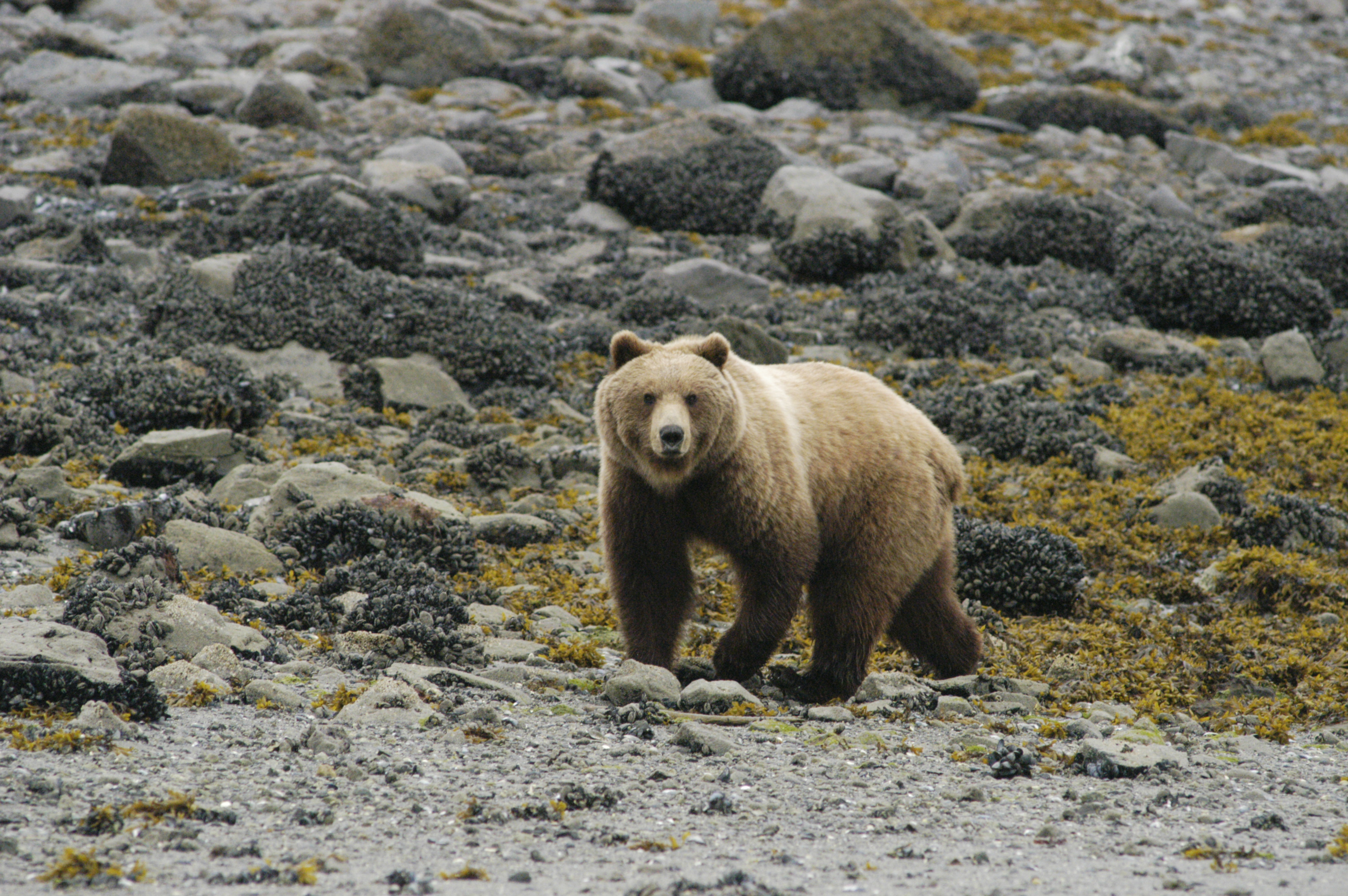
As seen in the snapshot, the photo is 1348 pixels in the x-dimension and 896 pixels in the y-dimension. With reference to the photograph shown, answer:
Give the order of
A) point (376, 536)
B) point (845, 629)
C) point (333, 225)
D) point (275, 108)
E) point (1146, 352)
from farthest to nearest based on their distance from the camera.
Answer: point (275, 108) < point (333, 225) < point (1146, 352) < point (376, 536) < point (845, 629)

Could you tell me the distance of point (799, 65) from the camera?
20.9 metres

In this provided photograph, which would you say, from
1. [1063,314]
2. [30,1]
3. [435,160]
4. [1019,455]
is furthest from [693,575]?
[30,1]

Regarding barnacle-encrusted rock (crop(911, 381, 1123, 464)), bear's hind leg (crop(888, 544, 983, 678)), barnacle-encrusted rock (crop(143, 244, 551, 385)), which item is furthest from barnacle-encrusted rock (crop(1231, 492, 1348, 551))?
barnacle-encrusted rock (crop(143, 244, 551, 385))

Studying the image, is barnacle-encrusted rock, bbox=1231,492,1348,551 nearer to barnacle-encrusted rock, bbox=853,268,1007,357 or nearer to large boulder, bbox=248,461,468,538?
barnacle-encrusted rock, bbox=853,268,1007,357

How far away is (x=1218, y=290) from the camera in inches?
495

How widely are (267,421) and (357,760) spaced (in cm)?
579

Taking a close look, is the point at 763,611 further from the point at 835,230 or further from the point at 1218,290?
the point at 1218,290

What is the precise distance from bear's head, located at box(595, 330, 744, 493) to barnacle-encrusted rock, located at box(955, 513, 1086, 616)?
112 inches

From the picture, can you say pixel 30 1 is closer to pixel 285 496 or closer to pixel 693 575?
pixel 285 496

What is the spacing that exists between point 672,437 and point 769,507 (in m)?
0.79

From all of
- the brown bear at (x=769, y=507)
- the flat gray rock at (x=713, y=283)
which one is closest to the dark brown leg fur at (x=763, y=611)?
the brown bear at (x=769, y=507)

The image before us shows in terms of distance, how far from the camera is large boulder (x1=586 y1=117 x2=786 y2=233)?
49.4ft

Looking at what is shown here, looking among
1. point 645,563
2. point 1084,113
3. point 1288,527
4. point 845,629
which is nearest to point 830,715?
point 845,629

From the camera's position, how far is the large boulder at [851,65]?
20.8 m
